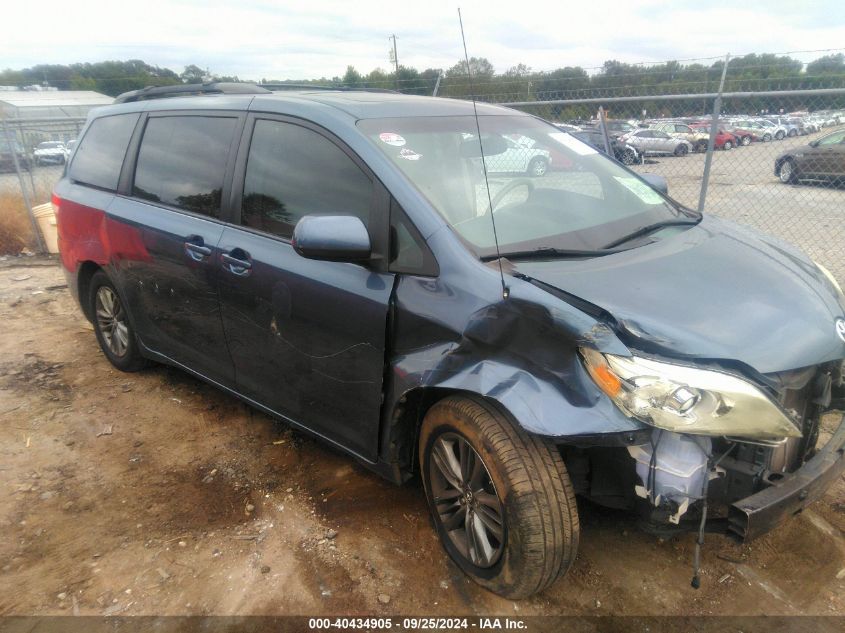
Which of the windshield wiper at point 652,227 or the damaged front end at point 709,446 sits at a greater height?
the windshield wiper at point 652,227

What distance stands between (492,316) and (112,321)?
3.36 meters

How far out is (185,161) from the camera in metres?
3.37

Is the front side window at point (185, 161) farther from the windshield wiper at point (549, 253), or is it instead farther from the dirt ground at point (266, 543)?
the windshield wiper at point (549, 253)

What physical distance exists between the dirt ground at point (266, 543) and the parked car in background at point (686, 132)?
437 cm

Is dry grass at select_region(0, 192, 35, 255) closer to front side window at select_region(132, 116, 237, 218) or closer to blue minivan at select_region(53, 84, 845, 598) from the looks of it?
front side window at select_region(132, 116, 237, 218)

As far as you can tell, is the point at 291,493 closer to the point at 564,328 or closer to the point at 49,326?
the point at 564,328

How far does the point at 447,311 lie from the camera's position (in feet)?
7.38

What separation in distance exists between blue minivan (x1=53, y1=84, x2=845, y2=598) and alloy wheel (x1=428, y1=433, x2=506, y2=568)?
1 cm

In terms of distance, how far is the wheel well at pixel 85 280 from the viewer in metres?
4.31

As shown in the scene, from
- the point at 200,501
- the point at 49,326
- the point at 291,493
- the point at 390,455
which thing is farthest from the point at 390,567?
the point at 49,326

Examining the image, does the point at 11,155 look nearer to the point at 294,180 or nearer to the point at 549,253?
the point at 294,180

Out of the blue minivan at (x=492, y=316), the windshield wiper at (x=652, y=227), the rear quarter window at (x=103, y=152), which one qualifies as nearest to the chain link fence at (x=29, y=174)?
the rear quarter window at (x=103, y=152)

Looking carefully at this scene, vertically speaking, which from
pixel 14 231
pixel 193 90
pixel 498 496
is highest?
pixel 193 90

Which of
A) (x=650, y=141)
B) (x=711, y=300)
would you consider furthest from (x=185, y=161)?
(x=650, y=141)
